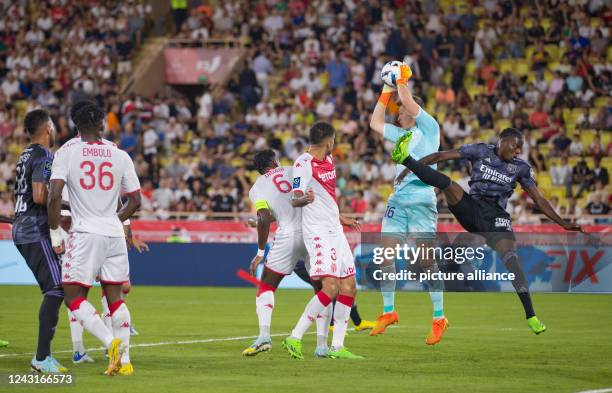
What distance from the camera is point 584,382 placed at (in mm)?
10258

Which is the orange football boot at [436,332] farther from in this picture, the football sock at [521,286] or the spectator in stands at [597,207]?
the spectator in stands at [597,207]

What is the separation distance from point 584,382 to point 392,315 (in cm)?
461

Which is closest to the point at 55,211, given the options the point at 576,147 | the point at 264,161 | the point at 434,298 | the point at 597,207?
the point at 264,161

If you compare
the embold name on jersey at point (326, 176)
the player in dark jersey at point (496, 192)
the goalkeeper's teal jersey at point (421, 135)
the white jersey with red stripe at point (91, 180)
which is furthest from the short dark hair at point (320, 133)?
the white jersey with red stripe at point (91, 180)

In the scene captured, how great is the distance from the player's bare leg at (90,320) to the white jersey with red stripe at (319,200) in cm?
260

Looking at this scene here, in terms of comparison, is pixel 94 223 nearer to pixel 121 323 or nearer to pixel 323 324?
pixel 121 323

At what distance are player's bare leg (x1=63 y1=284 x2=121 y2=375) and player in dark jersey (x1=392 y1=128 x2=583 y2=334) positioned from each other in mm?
4390

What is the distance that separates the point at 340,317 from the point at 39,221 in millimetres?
3230

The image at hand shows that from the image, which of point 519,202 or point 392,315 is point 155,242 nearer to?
point 519,202

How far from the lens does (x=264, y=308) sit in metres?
12.5

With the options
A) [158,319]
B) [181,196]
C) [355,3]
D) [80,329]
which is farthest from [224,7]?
[80,329]

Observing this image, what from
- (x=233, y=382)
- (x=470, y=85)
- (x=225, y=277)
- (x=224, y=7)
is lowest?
(x=225, y=277)

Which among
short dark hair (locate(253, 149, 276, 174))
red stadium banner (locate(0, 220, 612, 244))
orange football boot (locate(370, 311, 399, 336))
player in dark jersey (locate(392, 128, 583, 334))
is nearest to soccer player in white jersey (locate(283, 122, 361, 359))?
short dark hair (locate(253, 149, 276, 174))

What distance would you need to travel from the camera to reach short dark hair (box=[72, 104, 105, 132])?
34.8ft
